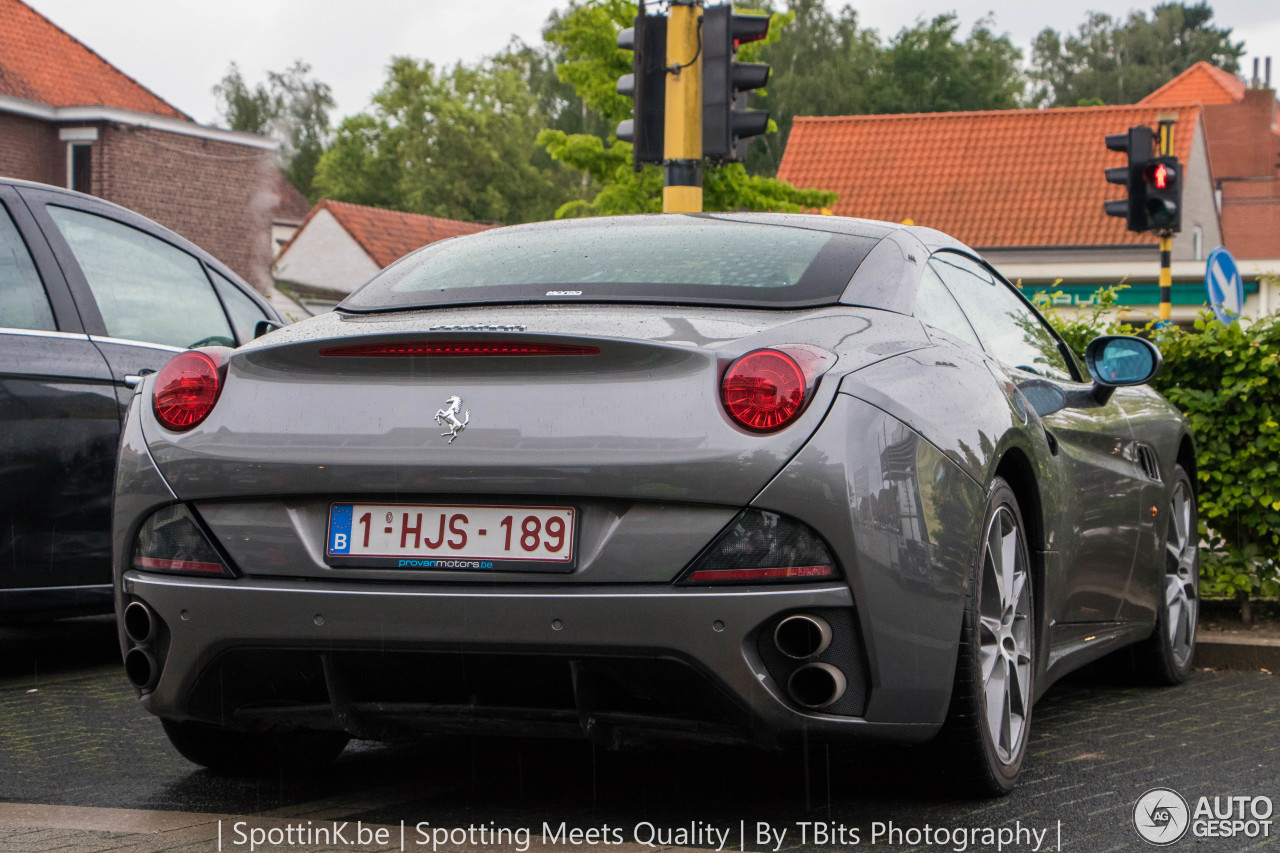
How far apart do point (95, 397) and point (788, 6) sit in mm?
80752

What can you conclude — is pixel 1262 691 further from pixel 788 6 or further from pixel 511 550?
pixel 788 6

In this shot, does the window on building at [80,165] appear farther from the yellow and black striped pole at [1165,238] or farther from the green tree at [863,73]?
the green tree at [863,73]

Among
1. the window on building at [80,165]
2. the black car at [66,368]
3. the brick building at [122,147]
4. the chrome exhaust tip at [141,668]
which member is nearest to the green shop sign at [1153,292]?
the brick building at [122,147]

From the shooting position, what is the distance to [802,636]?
11.2 ft

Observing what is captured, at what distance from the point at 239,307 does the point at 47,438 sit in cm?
138

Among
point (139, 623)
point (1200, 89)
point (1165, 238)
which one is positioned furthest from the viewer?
point (1200, 89)

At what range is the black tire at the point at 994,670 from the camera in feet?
12.4

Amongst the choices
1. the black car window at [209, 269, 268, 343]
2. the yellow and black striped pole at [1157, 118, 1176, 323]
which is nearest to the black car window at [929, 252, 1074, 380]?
the black car window at [209, 269, 268, 343]

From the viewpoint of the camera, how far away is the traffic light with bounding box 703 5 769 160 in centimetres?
1039

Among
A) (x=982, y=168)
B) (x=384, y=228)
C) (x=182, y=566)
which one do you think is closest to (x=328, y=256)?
(x=384, y=228)

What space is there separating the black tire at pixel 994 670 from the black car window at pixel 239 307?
370 cm

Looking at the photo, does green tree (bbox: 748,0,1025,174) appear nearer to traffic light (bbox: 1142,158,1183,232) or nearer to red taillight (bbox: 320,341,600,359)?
traffic light (bbox: 1142,158,1183,232)

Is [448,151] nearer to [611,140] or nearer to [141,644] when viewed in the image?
[611,140]

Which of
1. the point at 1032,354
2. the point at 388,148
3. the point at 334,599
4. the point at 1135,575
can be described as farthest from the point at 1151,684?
the point at 388,148
